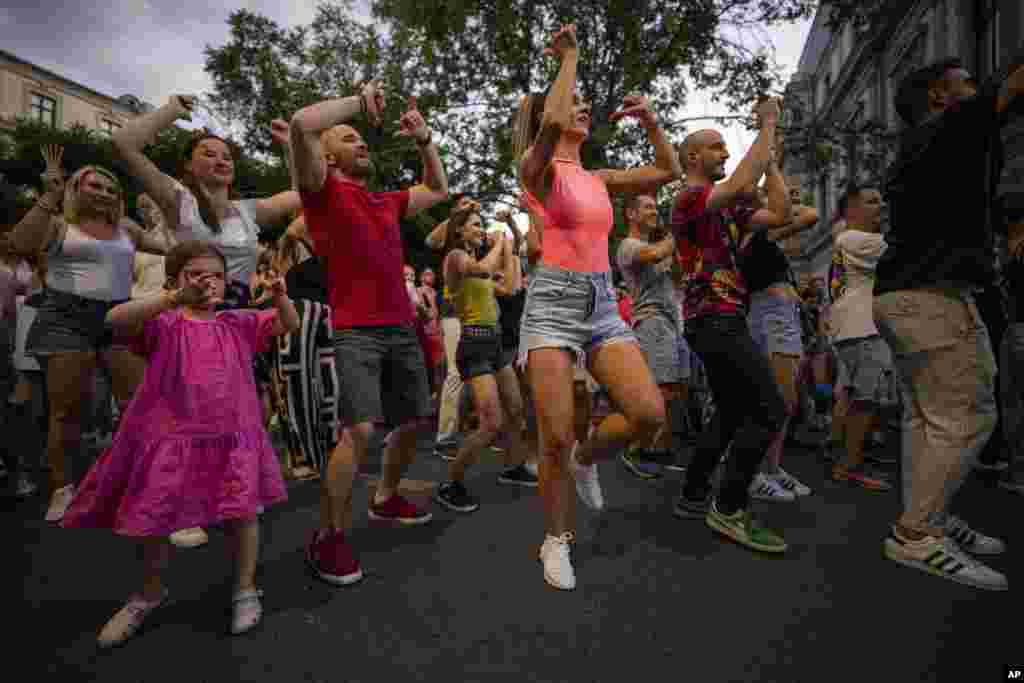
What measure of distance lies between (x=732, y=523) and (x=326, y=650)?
2099 mm

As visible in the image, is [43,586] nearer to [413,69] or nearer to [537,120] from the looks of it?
[537,120]

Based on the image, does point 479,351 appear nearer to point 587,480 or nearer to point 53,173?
point 587,480

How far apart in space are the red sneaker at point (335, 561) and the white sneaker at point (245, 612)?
0.36 meters

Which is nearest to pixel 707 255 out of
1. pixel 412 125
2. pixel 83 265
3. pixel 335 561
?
pixel 412 125

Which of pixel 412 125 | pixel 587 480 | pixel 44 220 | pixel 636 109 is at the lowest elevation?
pixel 587 480

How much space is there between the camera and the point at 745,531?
9.95 ft

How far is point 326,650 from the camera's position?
2.05 meters

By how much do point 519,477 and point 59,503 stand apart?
10.1ft

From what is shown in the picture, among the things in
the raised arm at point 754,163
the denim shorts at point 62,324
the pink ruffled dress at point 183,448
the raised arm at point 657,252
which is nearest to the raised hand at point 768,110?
the raised arm at point 754,163

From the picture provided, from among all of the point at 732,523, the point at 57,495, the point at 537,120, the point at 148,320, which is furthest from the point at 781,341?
the point at 57,495

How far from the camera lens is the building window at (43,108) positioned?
3816 cm

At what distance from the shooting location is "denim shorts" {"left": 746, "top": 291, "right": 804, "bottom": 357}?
420cm

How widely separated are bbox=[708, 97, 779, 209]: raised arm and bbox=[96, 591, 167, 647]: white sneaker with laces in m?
3.06

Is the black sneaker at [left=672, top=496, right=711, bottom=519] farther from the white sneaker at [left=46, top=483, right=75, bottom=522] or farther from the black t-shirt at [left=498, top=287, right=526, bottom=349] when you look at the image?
the white sneaker at [left=46, top=483, right=75, bottom=522]
